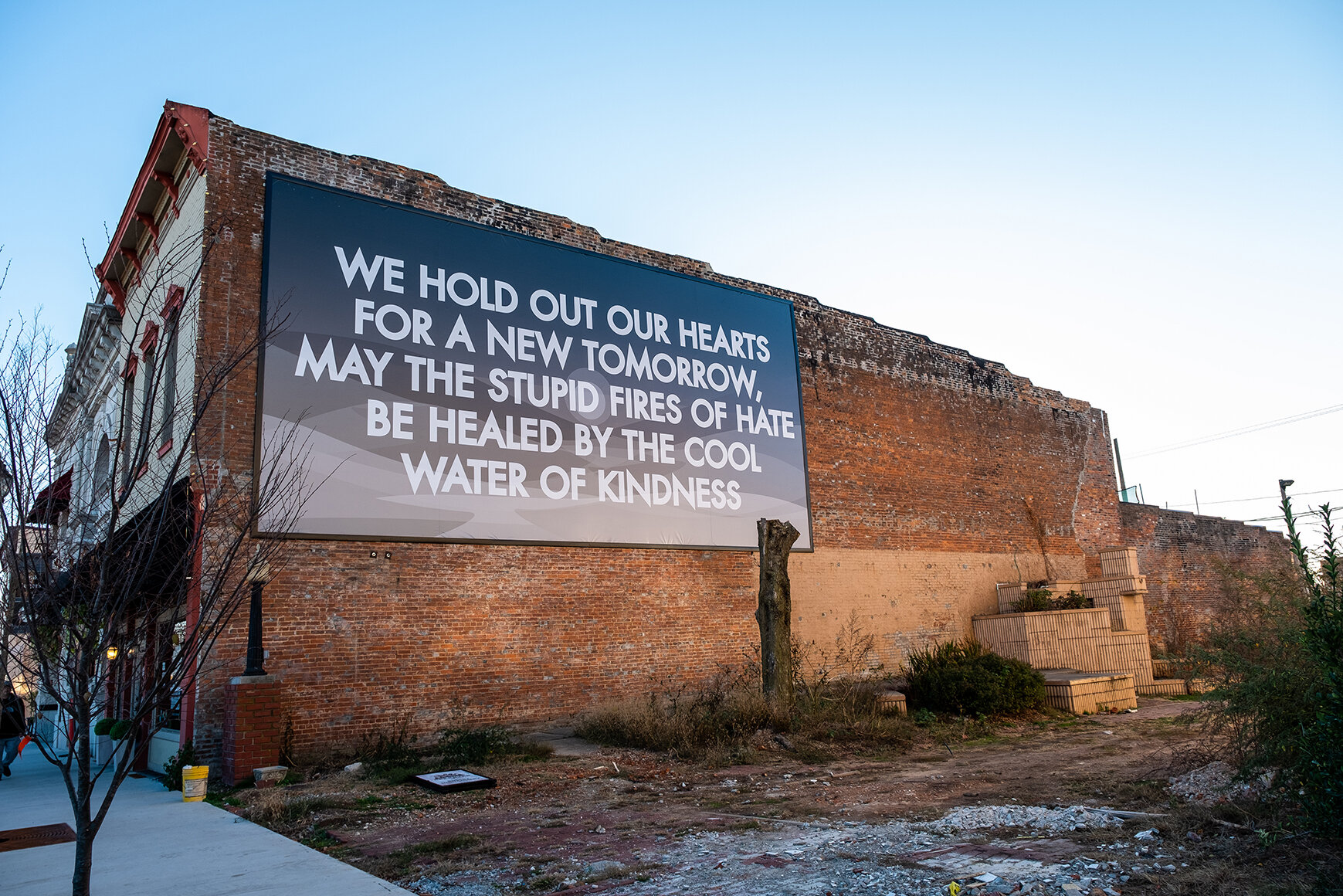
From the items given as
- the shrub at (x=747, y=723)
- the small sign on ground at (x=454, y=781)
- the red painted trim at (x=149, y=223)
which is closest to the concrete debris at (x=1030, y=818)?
the shrub at (x=747, y=723)

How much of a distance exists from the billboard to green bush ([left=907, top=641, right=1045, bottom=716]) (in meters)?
4.08

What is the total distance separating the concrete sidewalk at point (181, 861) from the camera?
16.2ft

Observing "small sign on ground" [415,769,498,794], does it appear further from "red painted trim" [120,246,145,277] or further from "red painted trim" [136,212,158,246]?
"red painted trim" [120,246,145,277]

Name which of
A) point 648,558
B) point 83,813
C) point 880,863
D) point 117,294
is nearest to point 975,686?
point 648,558

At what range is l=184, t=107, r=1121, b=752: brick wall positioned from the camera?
37.3 ft

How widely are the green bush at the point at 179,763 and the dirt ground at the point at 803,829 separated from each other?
4.94ft

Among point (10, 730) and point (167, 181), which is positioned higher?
point (167, 181)

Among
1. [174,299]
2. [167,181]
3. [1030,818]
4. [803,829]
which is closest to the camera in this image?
[1030,818]

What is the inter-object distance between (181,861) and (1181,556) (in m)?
26.8

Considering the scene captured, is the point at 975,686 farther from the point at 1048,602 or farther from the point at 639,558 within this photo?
the point at 1048,602

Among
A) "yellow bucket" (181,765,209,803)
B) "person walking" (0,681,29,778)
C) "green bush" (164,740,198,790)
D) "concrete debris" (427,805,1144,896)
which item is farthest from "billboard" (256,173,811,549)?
→ "concrete debris" (427,805,1144,896)

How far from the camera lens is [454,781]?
27.7ft

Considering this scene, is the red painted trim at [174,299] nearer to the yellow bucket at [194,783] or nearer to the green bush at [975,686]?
the yellow bucket at [194,783]

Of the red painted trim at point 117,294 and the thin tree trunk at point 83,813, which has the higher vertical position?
the red painted trim at point 117,294
